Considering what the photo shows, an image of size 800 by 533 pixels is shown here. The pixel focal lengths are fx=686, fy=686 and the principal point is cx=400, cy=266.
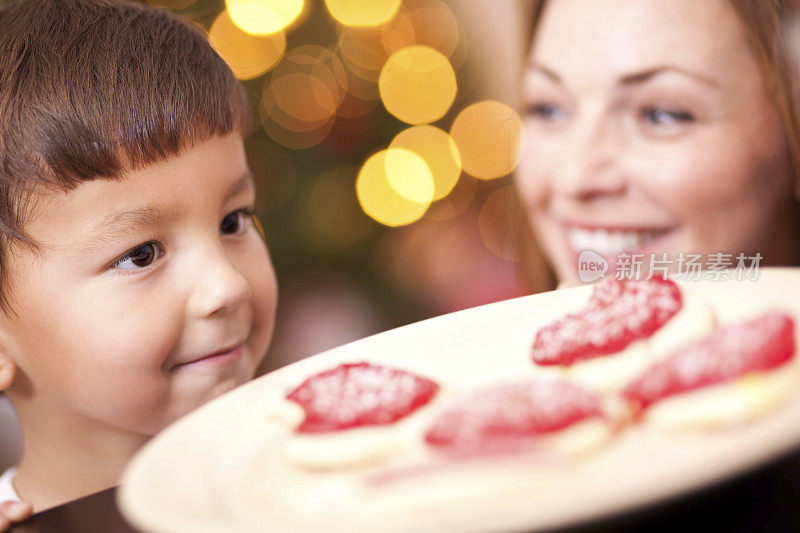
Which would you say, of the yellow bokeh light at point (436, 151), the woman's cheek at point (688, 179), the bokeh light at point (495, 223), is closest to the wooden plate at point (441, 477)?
the woman's cheek at point (688, 179)

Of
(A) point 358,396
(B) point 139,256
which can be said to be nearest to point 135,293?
(B) point 139,256

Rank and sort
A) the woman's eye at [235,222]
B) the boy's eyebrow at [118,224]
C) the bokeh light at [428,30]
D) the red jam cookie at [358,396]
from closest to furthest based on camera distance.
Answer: the red jam cookie at [358,396] < the boy's eyebrow at [118,224] < the woman's eye at [235,222] < the bokeh light at [428,30]

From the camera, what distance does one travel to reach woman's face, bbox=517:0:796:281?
3.17 feet

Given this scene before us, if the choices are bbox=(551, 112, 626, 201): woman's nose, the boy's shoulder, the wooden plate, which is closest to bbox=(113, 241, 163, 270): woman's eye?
the wooden plate

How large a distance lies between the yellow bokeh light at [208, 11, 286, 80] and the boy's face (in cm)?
81

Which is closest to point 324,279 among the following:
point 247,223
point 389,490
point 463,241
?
point 463,241

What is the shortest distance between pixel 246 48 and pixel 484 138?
65 centimetres

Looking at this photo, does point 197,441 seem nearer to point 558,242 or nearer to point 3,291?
point 3,291

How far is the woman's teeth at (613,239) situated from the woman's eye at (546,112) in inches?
7.8

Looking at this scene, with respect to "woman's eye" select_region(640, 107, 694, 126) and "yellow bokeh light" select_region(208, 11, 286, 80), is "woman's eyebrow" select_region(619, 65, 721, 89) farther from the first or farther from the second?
"yellow bokeh light" select_region(208, 11, 286, 80)

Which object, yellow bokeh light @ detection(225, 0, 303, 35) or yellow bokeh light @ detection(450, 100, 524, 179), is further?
yellow bokeh light @ detection(450, 100, 524, 179)

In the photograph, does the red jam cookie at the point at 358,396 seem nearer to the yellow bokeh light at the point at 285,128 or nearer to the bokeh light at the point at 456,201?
the yellow bokeh light at the point at 285,128

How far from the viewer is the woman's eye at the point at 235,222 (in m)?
0.88

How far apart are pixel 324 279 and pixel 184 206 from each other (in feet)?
3.16
